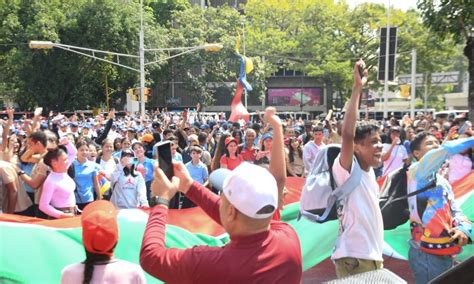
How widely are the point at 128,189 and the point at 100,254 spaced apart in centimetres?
461

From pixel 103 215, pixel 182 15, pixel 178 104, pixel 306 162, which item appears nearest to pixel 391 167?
pixel 306 162

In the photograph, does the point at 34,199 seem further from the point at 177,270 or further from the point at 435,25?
the point at 435,25

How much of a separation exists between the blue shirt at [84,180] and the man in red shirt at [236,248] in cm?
539

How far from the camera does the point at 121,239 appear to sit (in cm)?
554

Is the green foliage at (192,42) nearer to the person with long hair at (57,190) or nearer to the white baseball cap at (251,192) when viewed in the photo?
the person with long hair at (57,190)

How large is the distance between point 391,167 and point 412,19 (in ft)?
127

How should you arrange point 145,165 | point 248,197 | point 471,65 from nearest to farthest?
1. point 248,197
2. point 145,165
3. point 471,65

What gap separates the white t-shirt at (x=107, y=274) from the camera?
10.2 feet

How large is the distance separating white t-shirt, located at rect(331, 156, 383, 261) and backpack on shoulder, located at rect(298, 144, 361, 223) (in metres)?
0.07

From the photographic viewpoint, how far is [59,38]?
1678 inches

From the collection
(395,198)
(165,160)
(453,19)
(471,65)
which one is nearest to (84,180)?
(395,198)

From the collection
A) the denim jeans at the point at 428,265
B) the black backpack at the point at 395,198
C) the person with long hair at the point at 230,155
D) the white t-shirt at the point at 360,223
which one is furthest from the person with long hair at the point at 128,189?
the white t-shirt at the point at 360,223

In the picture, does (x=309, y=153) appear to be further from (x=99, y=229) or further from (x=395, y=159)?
(x=99, y=229)

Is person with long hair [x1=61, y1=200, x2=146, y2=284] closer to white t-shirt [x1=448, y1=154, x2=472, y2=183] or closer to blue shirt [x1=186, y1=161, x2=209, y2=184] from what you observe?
blue shirt [x1=186, y1=161, x2=209, y2=184]
